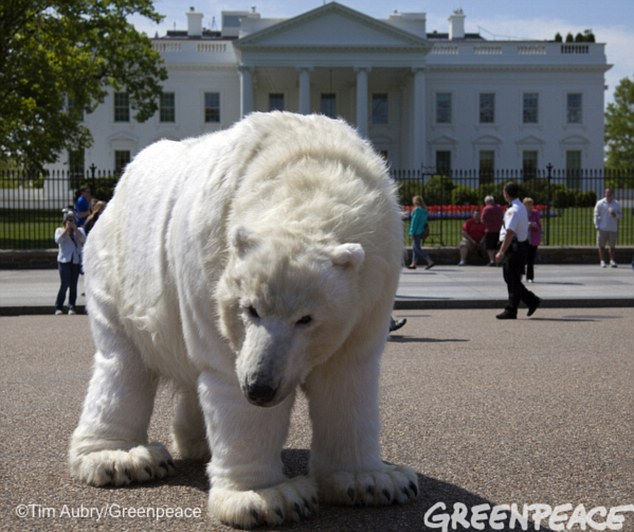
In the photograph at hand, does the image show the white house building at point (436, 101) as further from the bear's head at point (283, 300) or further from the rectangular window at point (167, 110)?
the bear's head at point (283, 300)

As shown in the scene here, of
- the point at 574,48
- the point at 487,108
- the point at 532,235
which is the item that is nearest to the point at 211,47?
the point at 487,108

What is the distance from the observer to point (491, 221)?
847 inches

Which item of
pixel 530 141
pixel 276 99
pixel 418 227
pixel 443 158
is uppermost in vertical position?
pixel 276 99

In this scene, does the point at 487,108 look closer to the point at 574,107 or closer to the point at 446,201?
the point at 574,107

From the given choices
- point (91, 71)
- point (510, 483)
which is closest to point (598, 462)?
point (510, 483)

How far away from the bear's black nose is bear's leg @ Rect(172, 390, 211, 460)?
4.49 feet

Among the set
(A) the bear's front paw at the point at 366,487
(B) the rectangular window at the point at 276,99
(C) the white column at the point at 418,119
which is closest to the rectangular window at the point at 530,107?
(C) the white column at the point at 418,119

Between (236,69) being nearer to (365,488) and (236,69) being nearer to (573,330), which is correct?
(573,330)

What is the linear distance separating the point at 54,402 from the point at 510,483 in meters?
3.46

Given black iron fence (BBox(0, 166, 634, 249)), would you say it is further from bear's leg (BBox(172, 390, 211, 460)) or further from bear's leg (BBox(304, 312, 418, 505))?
bear's leg (BBox(304, 312, 418, 505))

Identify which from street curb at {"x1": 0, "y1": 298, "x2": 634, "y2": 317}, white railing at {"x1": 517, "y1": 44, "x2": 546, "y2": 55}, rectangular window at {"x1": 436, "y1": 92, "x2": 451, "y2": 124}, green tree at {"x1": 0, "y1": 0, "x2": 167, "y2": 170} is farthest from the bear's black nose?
white railing at {"x1": 517, "y1": 44, "x2": 546, "y2": 55}

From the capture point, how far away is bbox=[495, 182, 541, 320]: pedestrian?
13.0 meters

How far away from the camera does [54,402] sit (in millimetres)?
6617

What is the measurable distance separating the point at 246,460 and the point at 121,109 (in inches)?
2657
